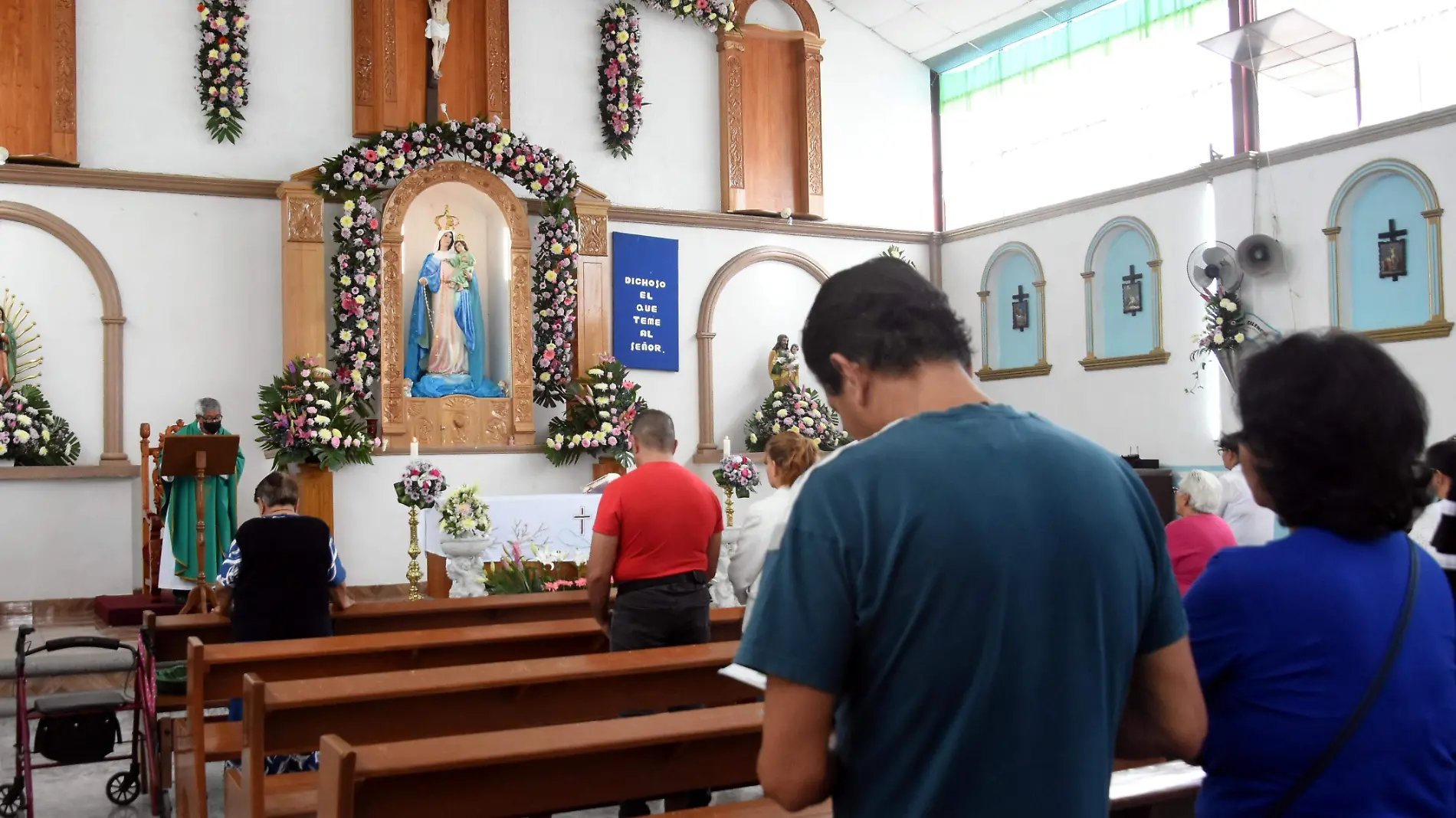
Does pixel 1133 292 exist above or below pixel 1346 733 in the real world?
above

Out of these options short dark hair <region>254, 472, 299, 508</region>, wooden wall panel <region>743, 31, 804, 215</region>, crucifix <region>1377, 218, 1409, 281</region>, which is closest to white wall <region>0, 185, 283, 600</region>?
wooden wall panel <region>743, 31, 804, 215</region>

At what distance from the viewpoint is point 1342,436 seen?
1630 millimetres

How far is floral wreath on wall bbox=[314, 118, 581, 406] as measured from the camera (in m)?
10.4

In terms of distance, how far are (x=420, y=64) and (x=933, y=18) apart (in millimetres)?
5500

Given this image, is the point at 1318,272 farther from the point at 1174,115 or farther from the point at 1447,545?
the point at 1447,545

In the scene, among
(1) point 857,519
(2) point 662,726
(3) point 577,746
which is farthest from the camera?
(2) point 662,726

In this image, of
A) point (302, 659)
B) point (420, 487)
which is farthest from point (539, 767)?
point (420, 487)

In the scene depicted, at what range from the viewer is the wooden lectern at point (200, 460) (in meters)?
8.12

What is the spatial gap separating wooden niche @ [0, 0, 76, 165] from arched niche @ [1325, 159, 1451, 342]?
10329mm

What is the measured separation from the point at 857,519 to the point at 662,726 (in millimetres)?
1818

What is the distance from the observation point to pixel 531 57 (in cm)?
1179

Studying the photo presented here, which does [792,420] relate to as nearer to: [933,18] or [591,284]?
[591,284]

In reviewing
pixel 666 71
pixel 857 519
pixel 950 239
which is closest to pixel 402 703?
pixel 857 519

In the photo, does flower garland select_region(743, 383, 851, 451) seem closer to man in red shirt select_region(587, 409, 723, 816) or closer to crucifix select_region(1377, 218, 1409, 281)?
crucifix select_region(1377, 218, 1409, 281)
